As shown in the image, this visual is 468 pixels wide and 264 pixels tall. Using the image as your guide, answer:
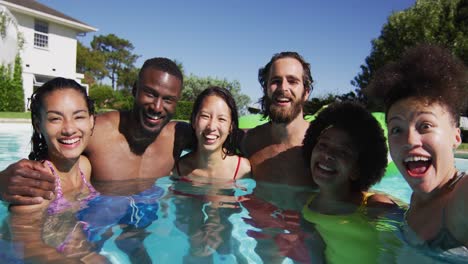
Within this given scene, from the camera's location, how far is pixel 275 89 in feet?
14.2

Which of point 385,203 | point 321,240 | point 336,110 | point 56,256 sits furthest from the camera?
point 336,110

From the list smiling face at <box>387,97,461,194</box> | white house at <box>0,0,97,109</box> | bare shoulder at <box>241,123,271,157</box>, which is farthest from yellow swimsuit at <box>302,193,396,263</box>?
white house at <box>0,0,97,109</box>

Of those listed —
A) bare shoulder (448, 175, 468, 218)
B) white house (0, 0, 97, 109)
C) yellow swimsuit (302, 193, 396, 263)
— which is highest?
white house (0, 0, 97, 109)

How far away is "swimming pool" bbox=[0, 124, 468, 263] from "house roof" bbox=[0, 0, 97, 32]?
22.1 m

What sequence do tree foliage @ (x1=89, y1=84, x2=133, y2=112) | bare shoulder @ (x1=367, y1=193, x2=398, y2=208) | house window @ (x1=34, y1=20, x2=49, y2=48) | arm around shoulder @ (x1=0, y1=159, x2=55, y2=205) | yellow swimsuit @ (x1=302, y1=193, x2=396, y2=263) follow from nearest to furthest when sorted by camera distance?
yellow swimsuit @ (x1=302, y1=193, x2=396, y2=263), arm around shoulder @ (x1=0, y1=159, x2=55, y2=205), bare shoulder @ (x1=367, y1=193, x2=398, y2=208), house window @ (x1=34, y1=20, x2=49, y2=48), tree foliage @ (x1=89, y1=84, x2=133, y2=112)

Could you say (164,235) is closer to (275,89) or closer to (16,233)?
(16,233)

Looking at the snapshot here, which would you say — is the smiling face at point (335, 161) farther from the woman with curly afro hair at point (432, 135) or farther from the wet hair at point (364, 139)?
the woman with curly afro hair at point (432, 135)

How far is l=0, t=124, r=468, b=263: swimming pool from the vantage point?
103 inches

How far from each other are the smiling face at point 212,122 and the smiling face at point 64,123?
1.32 meters

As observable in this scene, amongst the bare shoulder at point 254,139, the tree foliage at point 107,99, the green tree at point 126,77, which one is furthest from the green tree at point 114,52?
the bare shoulder at point 254,139

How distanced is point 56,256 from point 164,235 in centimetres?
90

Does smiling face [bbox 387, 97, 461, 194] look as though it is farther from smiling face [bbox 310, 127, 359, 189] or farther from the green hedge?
the green hedge

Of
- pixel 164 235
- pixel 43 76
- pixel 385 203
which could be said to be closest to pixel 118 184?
pixel 164 235

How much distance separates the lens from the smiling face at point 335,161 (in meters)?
3.11
